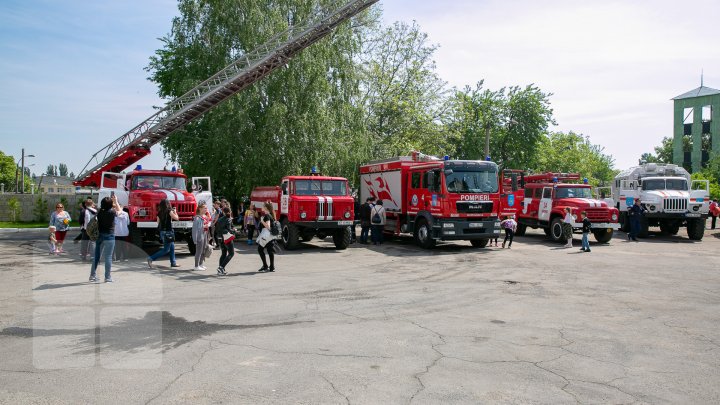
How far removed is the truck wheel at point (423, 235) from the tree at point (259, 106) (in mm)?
6858

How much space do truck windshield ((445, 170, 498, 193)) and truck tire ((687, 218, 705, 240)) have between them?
10.6 meters

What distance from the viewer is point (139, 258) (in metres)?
15.5

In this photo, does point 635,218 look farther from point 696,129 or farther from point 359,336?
point 696,129

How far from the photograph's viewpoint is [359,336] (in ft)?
22.9

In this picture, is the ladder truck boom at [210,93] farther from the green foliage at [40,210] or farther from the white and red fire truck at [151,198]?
the green foliage at [40,210]

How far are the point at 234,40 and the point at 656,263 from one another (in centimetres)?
1854

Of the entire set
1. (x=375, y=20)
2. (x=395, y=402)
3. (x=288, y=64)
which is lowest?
(x=395, y=402)

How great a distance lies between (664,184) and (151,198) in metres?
21.0

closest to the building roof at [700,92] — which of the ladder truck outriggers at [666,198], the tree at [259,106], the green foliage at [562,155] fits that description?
the green foliage at [562,155]

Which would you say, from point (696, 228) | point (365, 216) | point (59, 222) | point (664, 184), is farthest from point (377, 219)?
point (696, 228)

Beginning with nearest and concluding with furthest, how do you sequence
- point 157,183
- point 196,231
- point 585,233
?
point 196,231, point 157,183, point 585,233

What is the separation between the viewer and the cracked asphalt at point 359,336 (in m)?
5.05

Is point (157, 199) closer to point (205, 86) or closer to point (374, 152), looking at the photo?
point (205, 86)

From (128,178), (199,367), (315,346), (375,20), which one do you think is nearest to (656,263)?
(315,346)
